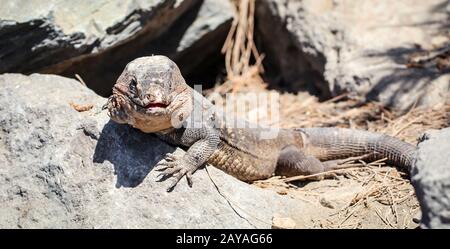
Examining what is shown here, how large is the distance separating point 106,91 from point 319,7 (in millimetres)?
2765

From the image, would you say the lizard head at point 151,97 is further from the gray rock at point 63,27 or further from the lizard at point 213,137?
the gray rock at point 63,27

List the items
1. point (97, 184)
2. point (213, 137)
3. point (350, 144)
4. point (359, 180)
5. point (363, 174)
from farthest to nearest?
point (350, 144)
point (363, 174)
point (359, 180)
point (213, 137)
point (97, 184)

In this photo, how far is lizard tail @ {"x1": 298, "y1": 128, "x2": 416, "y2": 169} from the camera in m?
4.81

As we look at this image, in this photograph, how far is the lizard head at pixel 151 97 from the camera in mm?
3604

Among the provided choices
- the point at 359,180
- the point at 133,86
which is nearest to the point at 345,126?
the point at 359,180

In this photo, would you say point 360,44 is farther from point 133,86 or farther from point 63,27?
point 133,86

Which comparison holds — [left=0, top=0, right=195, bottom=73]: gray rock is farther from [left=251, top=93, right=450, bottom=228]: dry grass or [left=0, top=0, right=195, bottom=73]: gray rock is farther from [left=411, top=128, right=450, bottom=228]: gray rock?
[left=411, top=128, right=450, bottom=228]: gray rock

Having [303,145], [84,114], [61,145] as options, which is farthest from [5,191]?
[303,145]

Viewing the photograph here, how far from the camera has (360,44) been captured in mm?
6410

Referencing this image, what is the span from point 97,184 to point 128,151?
0.34 m

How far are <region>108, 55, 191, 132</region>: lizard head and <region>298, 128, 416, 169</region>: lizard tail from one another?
5.62 ft

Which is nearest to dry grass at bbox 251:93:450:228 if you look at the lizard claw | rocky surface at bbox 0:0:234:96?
the lizard claw
